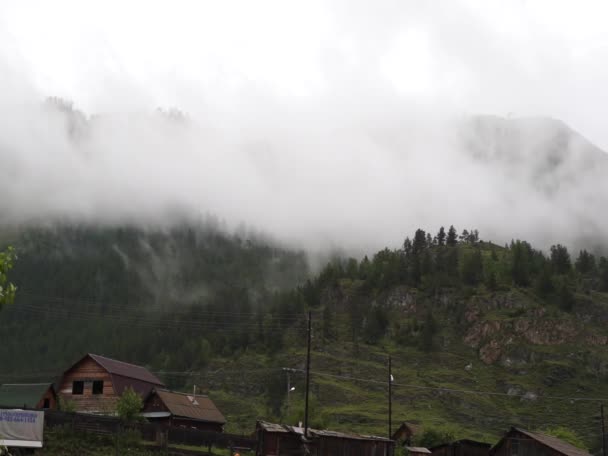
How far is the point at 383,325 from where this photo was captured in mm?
189000

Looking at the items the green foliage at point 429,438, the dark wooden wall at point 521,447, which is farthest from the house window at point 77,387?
the dark wooden wall at point 521,447

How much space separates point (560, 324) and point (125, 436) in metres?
140

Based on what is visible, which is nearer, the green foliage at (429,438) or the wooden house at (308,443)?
the wooden house at (308,443)

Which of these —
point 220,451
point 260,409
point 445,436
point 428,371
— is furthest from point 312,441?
point 428,371

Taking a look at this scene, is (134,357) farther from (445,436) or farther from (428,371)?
(445,436)

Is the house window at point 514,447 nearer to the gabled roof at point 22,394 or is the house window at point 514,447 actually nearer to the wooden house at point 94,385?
the wooden house at point 94,385

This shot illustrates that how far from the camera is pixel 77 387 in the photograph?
260 ft

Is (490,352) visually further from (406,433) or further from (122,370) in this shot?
(122,370)

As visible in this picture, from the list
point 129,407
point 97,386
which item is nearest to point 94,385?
point 97,386

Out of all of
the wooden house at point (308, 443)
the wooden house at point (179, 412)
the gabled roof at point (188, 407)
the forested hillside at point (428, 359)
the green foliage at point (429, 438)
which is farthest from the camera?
the forested hillside at point (428, 359)

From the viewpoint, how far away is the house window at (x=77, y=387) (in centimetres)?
7894

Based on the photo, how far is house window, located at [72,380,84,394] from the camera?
78.9 m

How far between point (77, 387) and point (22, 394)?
7.11m

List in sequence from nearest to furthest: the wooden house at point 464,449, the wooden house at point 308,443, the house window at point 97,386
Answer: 1. the wooden house at point 308,443
2. the wooden house at point 464,449
3. the house window at point 97,386
